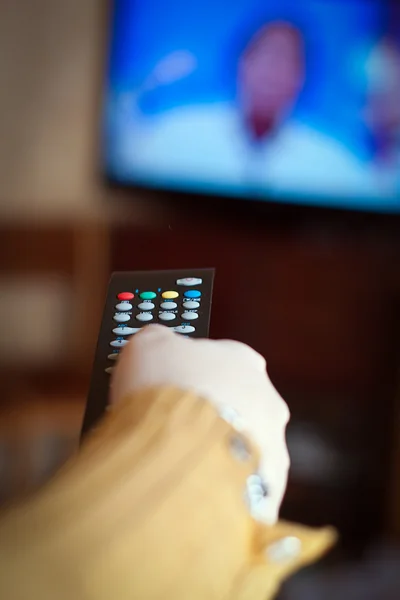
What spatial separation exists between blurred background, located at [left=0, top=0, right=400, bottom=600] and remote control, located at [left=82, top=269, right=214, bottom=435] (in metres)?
0.01

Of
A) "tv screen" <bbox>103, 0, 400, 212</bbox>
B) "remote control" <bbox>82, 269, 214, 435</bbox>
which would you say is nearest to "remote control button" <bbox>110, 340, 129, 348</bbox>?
"remote control" <bbox>82, 269, 214, 435</bbox>

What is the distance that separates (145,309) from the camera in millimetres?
499

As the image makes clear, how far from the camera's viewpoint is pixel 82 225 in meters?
0.85

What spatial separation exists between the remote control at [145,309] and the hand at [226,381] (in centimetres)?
2

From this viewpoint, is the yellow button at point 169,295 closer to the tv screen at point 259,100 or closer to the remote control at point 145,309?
the remote control at point 145,309

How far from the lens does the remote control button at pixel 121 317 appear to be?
491mm

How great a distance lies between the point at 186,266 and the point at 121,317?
106 mm

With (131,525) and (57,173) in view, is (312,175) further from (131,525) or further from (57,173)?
(131,525)

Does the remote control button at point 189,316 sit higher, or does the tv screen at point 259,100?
the tv screen at point 259,100

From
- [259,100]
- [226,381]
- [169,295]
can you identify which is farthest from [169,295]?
[259,100]

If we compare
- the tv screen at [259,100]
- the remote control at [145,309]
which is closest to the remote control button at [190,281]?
the remote control at [145,309]

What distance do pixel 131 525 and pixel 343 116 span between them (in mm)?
632

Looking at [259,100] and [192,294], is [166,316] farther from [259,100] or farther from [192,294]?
[259,100]

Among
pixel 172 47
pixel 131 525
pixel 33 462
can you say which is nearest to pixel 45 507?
pixel 131 525
